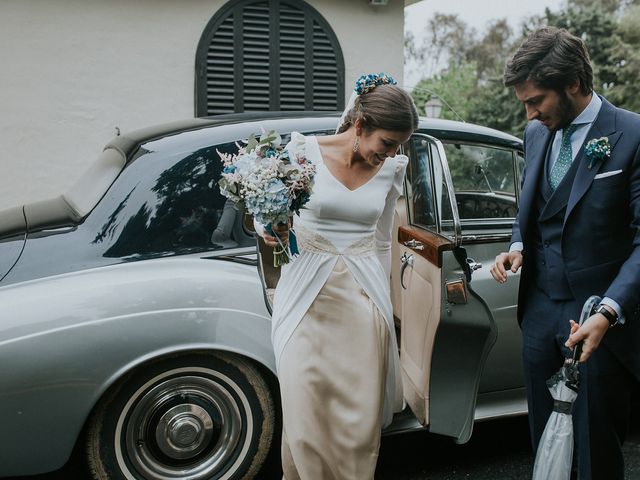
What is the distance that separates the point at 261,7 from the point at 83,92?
8.44ft

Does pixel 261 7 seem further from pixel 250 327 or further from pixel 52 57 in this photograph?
pixel 250 327

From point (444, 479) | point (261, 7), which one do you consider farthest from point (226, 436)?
point (261, 7)

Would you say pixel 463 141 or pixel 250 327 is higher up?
pixel 463 141

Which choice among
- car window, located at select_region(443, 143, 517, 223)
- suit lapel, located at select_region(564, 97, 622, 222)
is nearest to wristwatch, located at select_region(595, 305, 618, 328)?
suit lapel, located at select_region(564, 97, 622, 222)

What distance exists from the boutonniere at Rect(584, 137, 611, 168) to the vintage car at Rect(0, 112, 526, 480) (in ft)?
2.62

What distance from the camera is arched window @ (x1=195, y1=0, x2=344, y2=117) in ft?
28.2

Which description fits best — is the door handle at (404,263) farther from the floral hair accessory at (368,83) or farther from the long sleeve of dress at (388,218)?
the floral hair accessory at (368,83)

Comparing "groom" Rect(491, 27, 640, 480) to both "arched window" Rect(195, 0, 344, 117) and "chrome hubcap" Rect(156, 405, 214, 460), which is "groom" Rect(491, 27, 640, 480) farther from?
"arched window" Rect(195, 0, 344, 117)

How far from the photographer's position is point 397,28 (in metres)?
9.13

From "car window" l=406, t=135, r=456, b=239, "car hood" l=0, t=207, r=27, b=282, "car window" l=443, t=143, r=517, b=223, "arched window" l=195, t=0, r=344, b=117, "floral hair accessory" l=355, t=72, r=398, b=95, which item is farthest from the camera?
"arched window" l=195, t=0, r=344, b=117

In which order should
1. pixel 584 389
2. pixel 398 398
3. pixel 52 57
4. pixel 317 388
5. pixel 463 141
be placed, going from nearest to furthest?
pixel 584 389
pixel 317 388
pixel 398 398
pixel 463 141
pixel 52 57

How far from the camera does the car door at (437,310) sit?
3.11 meters

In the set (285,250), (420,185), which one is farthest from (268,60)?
(285,250)

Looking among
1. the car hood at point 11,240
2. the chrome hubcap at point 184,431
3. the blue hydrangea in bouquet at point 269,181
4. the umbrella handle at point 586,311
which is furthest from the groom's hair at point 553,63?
the car hood at point 11,240
